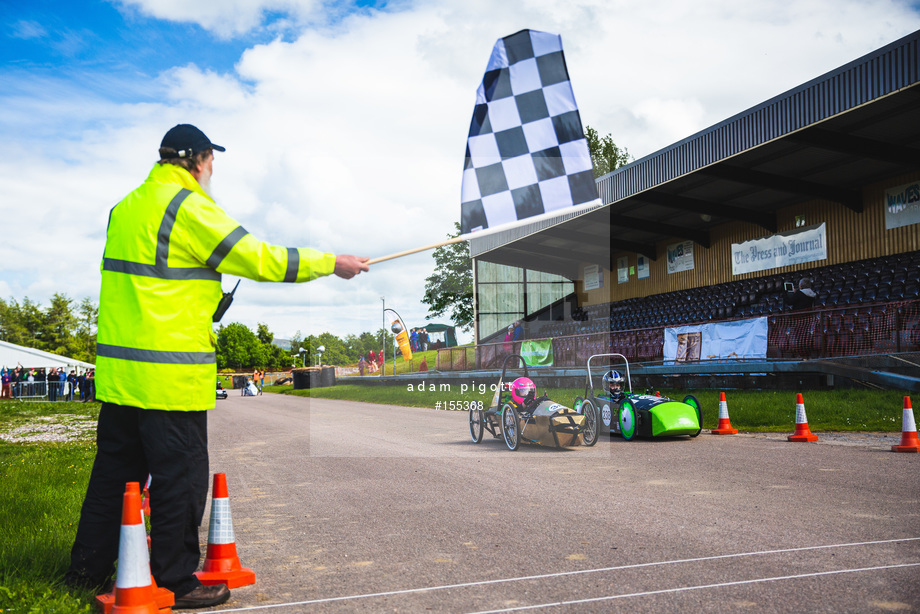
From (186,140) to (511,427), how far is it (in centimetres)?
699

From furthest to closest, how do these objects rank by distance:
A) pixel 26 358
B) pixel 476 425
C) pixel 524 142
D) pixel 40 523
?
pixel 26 358
pixel 476 425
pixel 524 142
pixel 40 523

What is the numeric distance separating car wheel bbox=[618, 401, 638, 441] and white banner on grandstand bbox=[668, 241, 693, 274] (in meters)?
16.8

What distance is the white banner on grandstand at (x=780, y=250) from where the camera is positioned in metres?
21.1

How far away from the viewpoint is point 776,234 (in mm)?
22656

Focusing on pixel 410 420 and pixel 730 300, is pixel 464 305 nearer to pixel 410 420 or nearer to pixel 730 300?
pixel 730 300

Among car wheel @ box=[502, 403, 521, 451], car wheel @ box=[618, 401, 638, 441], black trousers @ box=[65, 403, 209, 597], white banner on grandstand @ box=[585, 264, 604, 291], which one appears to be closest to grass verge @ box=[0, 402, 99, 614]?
black trousers @ box=[65, 403, 209, 597]

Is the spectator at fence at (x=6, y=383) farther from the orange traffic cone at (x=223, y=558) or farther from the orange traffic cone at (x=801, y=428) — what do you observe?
the orange traffic cone at (x=223, y=558)

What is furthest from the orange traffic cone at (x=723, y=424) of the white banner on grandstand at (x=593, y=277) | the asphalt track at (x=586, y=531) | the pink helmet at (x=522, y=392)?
the white banner on grandstand at (x=593, y=277)

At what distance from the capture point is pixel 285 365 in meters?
129

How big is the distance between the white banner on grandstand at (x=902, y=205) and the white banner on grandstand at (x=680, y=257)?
7.58 metres

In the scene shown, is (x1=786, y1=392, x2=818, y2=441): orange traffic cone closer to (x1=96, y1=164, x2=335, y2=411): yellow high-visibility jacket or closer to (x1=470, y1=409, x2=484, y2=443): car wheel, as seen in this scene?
(x1=470, y1=409, x2=484, y2=443): car wheel

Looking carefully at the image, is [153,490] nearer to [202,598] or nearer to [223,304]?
[202,598]

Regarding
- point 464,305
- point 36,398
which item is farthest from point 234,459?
point 464,305

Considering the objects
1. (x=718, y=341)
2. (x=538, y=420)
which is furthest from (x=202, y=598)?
(x=718, y=341)
